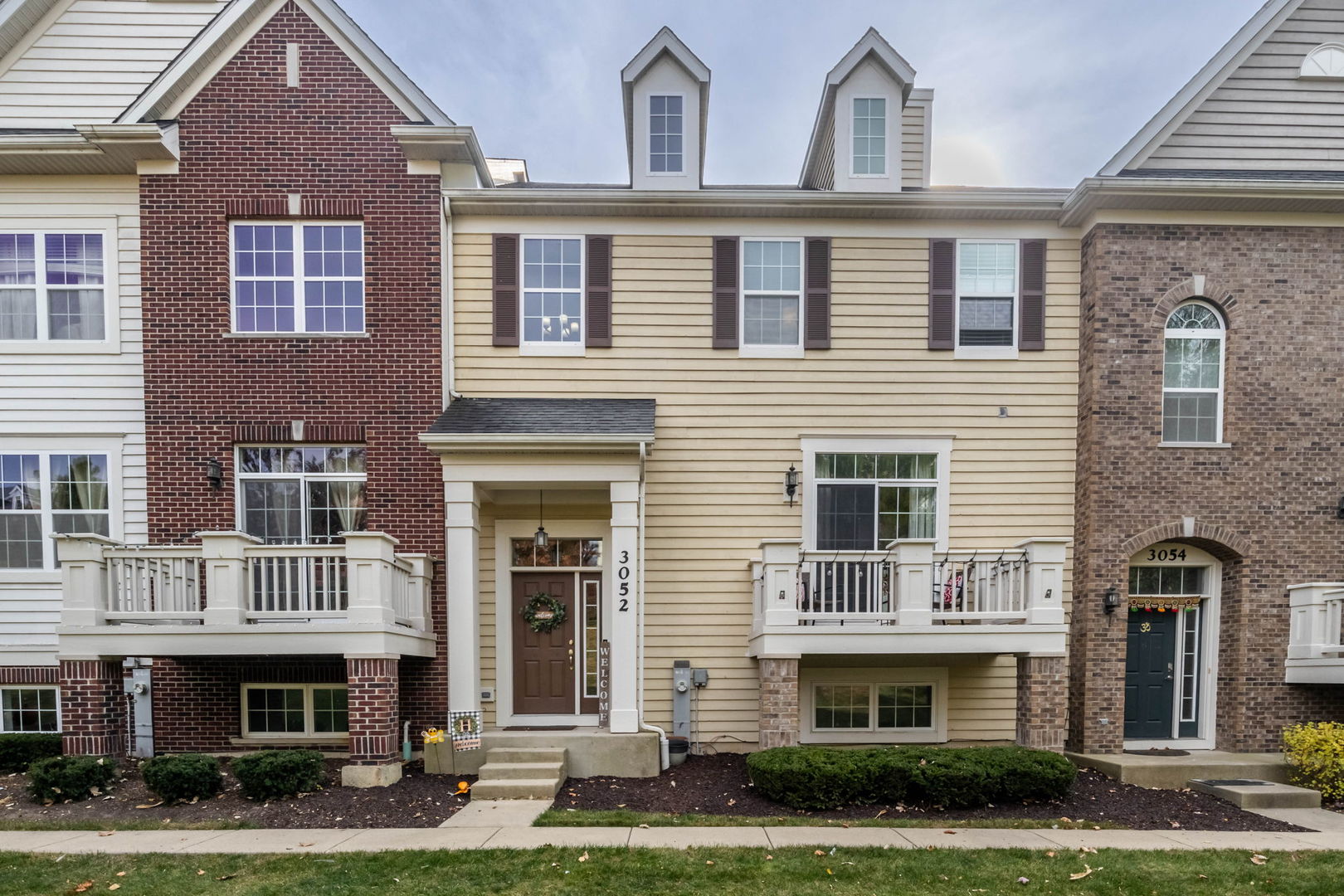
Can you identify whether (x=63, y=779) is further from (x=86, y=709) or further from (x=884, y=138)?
(x=884, y=138)

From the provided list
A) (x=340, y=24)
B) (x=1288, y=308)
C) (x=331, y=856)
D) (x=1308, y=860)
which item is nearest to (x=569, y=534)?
(x=331, y=856)

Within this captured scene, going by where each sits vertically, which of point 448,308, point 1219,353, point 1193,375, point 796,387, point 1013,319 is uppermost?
point 448,308

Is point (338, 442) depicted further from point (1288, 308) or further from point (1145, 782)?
point (1288, 308)

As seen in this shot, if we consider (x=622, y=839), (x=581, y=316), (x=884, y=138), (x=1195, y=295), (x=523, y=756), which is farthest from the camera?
(x=884, y=138)

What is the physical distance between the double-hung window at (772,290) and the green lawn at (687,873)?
629 centimetres

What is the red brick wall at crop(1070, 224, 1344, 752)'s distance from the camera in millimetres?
9078

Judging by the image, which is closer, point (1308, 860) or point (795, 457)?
point (1308, 860)

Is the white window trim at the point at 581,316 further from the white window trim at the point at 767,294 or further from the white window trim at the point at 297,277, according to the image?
the white window trim at the point at 767,294

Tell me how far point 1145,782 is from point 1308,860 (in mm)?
2217

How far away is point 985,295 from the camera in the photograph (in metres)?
9.61

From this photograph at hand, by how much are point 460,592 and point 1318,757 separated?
10334mm

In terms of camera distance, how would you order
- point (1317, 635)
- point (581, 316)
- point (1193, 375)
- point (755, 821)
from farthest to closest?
1. point (581, 316)
2. point (1193, 375)
3. point (1317, 635)
4. point (755, 821)

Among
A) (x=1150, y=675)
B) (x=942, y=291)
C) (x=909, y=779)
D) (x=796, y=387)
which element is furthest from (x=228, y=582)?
(x=1150, y=675)

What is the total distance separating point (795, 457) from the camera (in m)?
9.52
